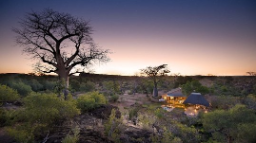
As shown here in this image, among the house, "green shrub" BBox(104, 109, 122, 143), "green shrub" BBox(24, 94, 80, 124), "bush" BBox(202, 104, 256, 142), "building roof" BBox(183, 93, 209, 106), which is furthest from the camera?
the house

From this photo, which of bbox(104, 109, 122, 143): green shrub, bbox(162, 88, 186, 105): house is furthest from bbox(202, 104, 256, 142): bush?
bbox(162, 88, 186, 105): house

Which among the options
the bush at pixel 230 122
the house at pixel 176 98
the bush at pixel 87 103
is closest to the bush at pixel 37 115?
the bush at pixel 87 103

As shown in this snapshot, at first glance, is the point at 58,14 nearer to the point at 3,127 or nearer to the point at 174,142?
the point at 3,127

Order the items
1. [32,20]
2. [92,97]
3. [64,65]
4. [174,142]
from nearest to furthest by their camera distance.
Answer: [174,142] < [32,20] < [64,65] < [92,97]

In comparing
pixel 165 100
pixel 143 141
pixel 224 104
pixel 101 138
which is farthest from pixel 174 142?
pixel 165 100

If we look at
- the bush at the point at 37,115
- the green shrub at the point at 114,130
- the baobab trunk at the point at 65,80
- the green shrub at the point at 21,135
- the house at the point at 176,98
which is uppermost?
the baobab trunk at the point at 65,80

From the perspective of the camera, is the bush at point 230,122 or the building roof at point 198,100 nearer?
the bush at point 230,122

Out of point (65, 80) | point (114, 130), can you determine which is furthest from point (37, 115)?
point (65, 80)

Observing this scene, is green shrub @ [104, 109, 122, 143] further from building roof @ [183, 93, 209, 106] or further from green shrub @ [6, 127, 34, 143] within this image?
building roof @ [183, 93, 209, 106]

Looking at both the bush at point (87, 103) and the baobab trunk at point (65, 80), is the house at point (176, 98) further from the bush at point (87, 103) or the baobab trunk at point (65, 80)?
the baobab trunk at point (65, 80)

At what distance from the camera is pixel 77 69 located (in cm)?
918

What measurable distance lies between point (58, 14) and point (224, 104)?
1916 cm

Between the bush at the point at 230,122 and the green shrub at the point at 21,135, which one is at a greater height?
the green shrub at the point at 21,135

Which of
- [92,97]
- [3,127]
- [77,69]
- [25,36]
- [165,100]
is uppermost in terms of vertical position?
[25,36]
